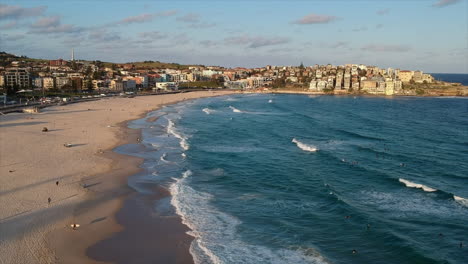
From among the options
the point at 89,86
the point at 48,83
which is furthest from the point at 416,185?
the point at 48,83

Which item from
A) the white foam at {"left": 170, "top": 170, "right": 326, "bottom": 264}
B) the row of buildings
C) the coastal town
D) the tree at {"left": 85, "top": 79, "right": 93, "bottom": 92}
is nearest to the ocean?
the white foam at {"left": 170, "top": 170, "right": 326, "bottom": 264}

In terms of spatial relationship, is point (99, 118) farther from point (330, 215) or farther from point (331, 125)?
point (330, 215)

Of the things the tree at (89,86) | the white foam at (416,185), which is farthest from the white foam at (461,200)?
the tree at (89,86)

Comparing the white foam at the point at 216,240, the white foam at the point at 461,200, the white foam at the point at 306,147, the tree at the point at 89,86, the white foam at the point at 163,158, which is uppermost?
the tree at the point at 89,86

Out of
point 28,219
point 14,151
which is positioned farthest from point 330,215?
point 14,151

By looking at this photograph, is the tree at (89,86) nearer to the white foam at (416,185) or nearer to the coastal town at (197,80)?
the coastal town at (197,80)

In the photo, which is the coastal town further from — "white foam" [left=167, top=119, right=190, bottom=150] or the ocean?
the ocean
